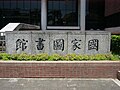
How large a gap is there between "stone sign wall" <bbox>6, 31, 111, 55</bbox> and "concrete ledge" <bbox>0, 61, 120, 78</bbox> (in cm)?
139

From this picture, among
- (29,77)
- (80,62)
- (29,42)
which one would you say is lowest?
(29,77)

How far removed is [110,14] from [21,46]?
1684cm

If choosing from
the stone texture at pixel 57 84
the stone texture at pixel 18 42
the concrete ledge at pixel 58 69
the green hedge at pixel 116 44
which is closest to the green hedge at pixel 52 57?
the concrete ledge at pixel 58 69

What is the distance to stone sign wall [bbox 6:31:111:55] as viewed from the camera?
9359 mm

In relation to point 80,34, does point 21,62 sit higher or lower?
lower

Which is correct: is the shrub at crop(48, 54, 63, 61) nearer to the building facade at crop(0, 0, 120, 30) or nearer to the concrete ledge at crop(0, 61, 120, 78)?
the concrete ledge at crop(0, 61, 120, 78)

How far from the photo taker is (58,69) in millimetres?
8070

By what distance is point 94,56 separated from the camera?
8.84 meters

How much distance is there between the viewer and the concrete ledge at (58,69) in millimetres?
8047

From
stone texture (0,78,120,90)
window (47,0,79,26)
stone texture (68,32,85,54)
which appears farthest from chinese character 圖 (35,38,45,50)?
window (47,0,79,26)

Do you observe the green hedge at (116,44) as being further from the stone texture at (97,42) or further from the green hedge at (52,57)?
the green hedge at (52,57)

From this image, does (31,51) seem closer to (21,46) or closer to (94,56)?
(21,46)

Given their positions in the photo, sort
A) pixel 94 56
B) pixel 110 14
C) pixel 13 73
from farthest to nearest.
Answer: pixel 110 14, pixel 94 56, pixel 13 73

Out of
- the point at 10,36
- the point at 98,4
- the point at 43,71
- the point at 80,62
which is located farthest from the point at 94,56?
the point at 98,4
